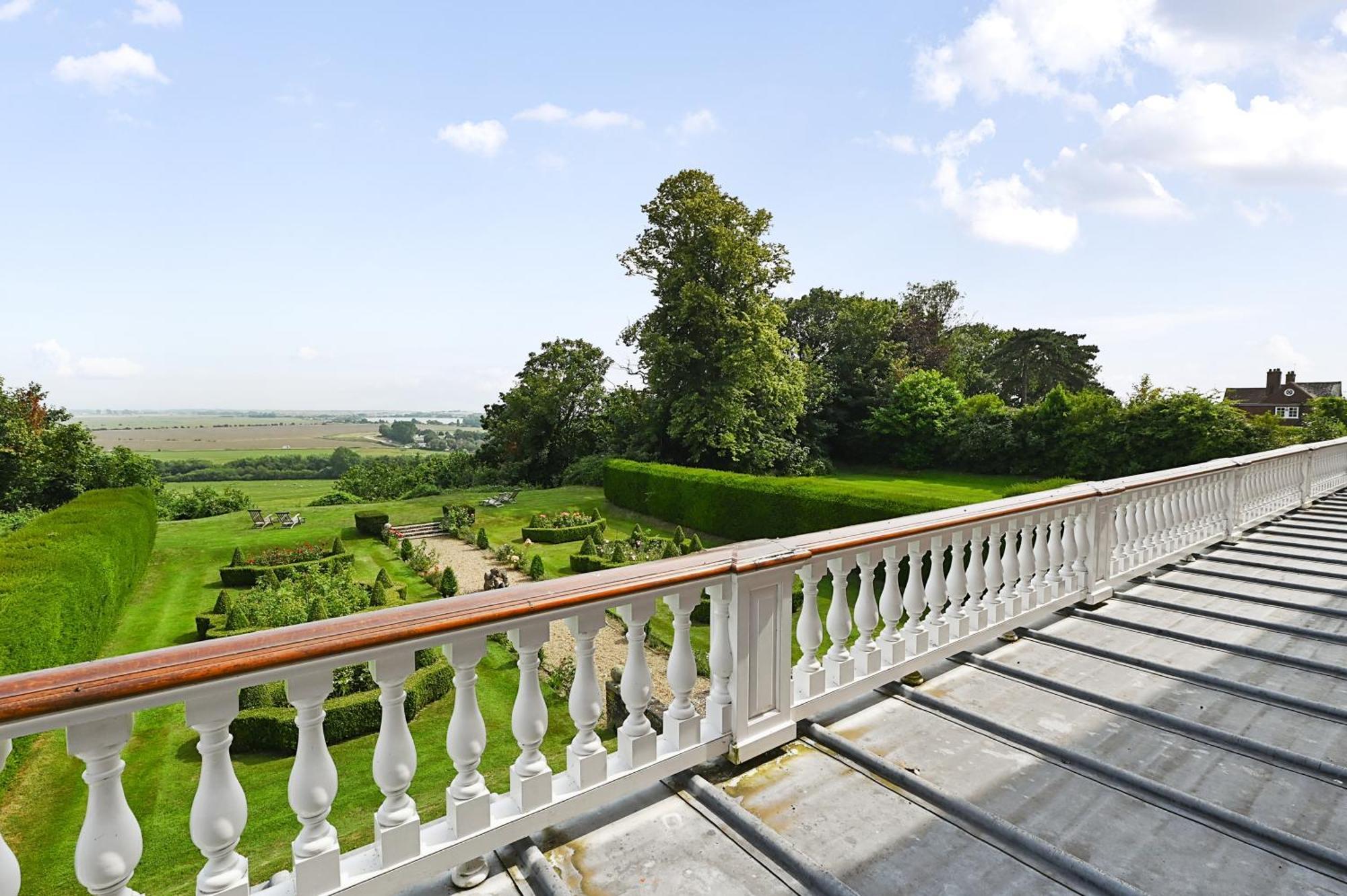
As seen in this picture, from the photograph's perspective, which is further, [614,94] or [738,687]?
[614,94]

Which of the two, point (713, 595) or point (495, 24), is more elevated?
point (495, 24)

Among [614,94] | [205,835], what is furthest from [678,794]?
[614,94]

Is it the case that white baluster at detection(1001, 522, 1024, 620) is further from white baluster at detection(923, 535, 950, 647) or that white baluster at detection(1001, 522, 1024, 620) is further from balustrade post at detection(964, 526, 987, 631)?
white baluster at detection(923, 535, 950, 647)

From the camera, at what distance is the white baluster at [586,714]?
2.13 meters

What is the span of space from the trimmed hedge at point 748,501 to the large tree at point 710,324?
11.5 ft

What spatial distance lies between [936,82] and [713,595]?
7.17 metres

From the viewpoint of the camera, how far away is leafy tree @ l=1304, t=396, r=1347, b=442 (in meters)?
17.3

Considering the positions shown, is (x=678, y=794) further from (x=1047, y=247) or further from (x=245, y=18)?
(x=1047, y=247)

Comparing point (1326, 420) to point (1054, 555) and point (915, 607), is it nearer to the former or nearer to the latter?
point (1054, 555)

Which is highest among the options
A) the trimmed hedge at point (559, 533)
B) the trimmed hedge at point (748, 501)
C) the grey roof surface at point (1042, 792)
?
the grey roof surface at point (1042, 792)

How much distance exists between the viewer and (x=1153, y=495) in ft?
17.9

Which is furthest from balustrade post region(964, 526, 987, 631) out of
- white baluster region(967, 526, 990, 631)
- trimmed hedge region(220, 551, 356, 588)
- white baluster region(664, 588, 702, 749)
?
trimmed hedge region(220, 551, 356, 588)

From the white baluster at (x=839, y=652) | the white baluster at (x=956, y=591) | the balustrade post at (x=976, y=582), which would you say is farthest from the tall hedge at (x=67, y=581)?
the balustrade post at (x=976, y=582)

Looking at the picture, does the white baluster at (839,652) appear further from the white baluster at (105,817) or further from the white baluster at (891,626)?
the white baluster at (105,817)
